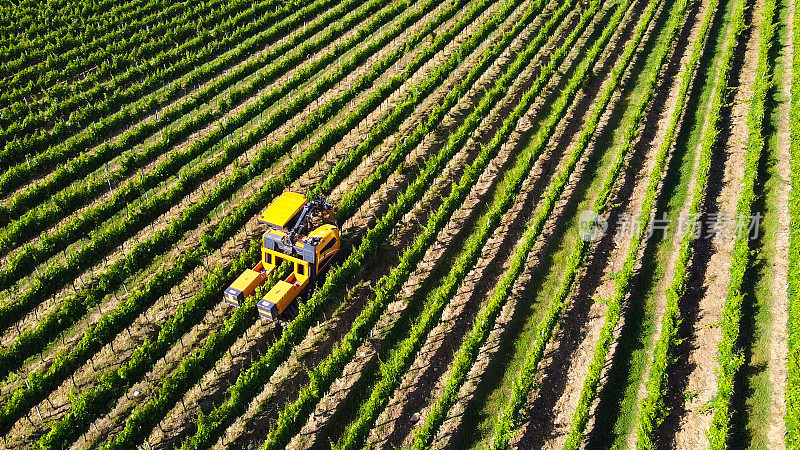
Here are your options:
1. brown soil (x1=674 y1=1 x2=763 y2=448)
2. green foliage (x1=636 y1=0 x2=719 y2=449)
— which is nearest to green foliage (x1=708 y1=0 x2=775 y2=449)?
brown soil (x1=674 y1=1 x2=763 y2=448)

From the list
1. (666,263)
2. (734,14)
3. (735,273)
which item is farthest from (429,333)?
(734,14)

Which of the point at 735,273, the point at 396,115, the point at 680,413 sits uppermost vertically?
the point at 396,115

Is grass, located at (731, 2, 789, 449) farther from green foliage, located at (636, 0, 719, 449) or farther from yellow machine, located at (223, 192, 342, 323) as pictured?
yellow machine, located at (223, 192, 342, 323)

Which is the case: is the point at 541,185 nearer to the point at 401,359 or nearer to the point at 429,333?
the point at 429,333

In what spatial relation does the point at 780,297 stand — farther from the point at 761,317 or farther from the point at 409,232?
the point at 409,232

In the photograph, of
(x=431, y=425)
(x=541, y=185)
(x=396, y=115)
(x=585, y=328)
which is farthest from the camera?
(x=396, y=115)

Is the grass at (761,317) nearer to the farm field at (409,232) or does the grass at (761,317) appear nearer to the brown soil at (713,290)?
the farm field at (409,232)

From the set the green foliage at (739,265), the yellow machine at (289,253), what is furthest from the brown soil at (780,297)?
the yellow machine at (289,253)
